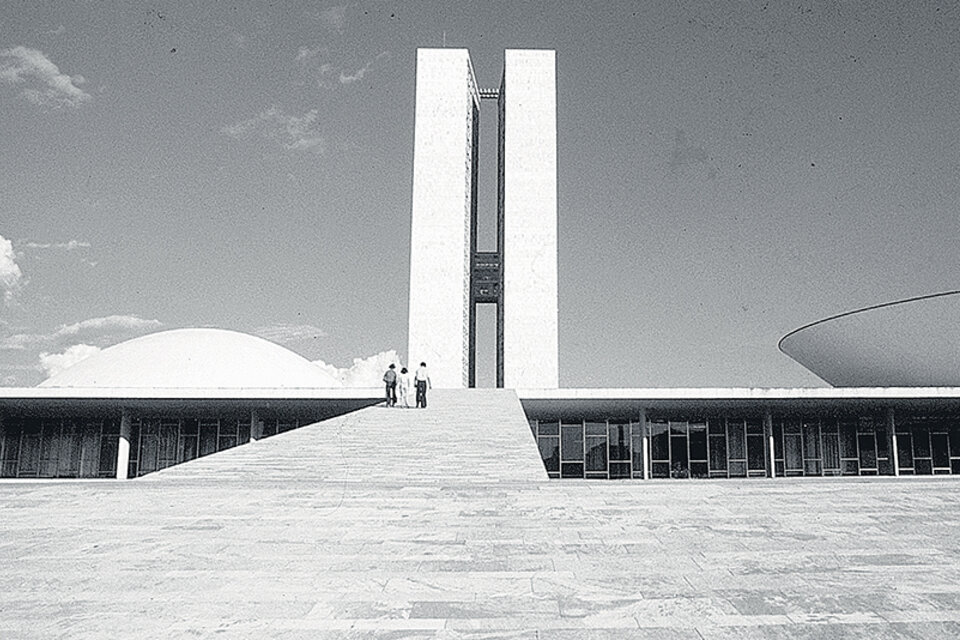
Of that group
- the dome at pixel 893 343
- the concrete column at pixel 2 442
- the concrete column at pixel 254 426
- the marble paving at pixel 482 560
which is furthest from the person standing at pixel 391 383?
the concrete column at pixel 2 442

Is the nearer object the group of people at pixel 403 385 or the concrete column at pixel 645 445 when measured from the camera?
the group of people at pixel 403 385

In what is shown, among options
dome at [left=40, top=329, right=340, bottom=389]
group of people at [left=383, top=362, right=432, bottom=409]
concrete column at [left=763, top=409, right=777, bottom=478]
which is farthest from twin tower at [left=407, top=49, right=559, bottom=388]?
group of people at [left=383, top=362, right=432, bottom=409]

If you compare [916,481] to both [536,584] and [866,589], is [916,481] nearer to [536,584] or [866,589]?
[866,589]

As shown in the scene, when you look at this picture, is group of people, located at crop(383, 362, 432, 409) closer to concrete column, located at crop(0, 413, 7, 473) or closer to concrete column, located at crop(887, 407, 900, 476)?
concrete column, located at crop(0, 413, 7, 473)

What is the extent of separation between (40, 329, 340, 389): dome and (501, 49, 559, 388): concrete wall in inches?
334

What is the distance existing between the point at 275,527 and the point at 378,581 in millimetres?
1912

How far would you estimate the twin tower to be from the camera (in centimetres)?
3438

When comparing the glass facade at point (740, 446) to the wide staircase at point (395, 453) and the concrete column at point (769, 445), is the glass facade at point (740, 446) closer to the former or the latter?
the concrete column at point (769, 445)

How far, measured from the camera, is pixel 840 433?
24.0 m

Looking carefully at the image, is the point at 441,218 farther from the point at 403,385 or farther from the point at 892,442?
the point at 892,442

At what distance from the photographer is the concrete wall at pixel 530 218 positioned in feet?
113

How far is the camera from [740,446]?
2362 cm

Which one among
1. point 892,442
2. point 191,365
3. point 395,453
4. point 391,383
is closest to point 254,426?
point 191,365

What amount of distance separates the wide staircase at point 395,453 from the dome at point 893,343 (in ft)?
34.7
